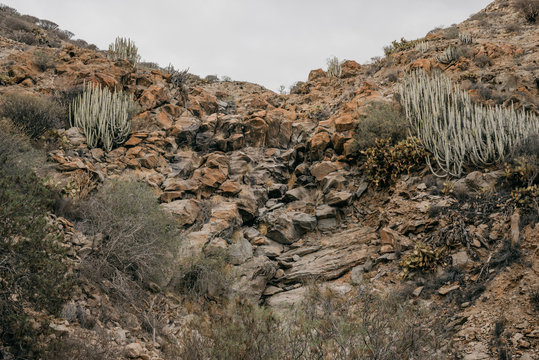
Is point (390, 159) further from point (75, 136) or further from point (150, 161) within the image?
point (75, 136)

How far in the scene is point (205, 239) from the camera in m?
7.68

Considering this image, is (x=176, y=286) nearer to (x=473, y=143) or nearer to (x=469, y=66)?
(x=473, y=143)

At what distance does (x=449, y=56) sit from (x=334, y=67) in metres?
5.68

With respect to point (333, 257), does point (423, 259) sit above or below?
above

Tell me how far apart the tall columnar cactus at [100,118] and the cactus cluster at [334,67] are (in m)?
10.5

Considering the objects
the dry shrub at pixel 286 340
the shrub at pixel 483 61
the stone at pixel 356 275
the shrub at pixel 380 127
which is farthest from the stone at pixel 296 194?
the shrub at pixel 483 61

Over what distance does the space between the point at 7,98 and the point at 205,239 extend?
→ 6706 mm

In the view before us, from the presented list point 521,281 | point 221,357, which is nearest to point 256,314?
point 221,357

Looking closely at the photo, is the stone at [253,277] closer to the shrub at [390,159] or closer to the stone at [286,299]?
the stone at [286,299]

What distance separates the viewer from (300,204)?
30.6 ft

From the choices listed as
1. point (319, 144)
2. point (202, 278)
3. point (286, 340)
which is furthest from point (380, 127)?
point (286, 340)

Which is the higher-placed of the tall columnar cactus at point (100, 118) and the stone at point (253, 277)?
the tall columnar cactus at point (100, 118)

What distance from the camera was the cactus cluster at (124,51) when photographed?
1548 cm

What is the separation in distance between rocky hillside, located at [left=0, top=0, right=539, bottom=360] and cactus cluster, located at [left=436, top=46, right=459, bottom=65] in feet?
0.22
